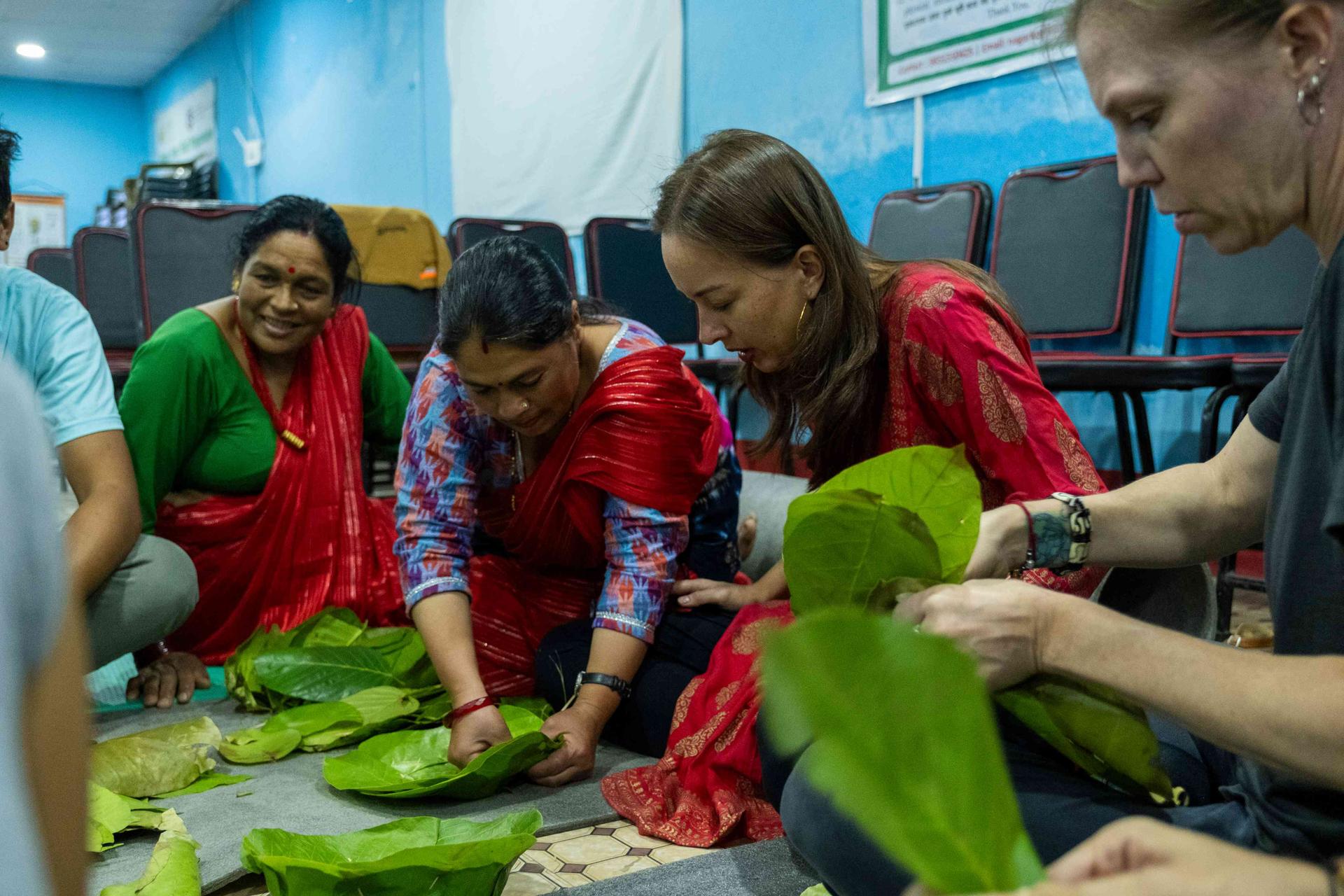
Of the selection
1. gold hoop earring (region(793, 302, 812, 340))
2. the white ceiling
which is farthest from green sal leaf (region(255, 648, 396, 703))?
the white ceiling

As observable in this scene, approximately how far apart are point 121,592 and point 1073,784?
5.17 ft

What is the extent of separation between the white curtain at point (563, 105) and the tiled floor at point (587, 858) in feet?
11.4

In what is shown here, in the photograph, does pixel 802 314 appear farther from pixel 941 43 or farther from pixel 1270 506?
pixel 941 43

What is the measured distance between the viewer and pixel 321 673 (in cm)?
186

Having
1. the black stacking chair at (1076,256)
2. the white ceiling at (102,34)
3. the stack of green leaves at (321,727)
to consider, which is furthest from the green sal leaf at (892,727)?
the white ceiling at (102,34)

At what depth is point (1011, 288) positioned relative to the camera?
303 cm

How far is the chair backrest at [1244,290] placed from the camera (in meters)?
2.46

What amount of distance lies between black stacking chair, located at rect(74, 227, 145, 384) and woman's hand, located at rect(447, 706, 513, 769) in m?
3.93

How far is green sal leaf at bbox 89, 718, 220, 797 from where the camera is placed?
1.50 meters

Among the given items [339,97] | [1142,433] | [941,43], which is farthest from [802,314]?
[339,97]

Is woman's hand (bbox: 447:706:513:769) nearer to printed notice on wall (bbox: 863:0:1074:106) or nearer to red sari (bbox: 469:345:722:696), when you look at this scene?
red sari (bbox: 469:345:722:696)

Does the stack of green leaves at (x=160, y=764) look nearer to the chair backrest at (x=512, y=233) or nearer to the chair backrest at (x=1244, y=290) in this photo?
the chair backrest at (x=1244, y=290)

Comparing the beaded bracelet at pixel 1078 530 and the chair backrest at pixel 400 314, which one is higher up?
the chair backrest at pixel 400 314

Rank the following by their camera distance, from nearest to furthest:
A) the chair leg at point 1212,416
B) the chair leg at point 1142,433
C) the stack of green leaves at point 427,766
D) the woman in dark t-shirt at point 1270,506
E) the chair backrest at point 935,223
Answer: the woman in dark t-shirt at point 1270,506 → the stack of green leaves at point 427,766 → the chair leg at point 1212,416 → the chair leg at point 1142,433 → the chair backrest at point 935,223
